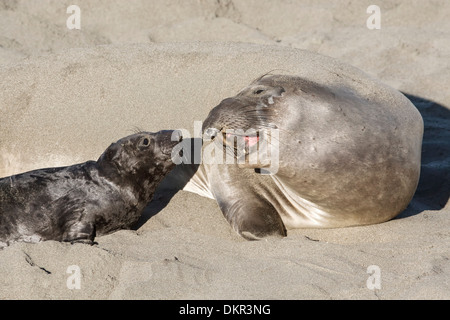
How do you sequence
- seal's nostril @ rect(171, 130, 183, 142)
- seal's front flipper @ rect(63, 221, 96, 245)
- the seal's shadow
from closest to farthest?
seal's front flipper @ rect(63, 221, 96, 245) → seal's nostril @ rect(171, 130, 183, 142) → the seal's shadow

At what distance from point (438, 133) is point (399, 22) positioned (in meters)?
2.20

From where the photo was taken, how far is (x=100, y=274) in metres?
3.42

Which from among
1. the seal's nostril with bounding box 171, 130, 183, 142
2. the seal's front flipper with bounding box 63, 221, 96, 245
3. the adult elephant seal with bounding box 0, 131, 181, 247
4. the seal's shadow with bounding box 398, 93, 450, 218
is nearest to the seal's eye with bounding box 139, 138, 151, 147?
the adult elephant seal with bounding box 0, 131, 181, 247

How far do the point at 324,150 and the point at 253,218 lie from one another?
591mm

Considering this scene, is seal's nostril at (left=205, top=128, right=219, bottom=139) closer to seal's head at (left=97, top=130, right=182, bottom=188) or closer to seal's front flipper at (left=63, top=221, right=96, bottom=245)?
seal's head at (left=97, top=130, right=182, bottom=188)

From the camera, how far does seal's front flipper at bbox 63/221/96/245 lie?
4071 mm

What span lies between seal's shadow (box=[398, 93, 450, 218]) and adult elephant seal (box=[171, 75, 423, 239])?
469 mm

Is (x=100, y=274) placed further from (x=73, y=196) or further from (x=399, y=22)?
(x=399, y=22)

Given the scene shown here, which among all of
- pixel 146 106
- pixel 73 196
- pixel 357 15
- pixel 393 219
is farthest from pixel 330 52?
pixel 73 196

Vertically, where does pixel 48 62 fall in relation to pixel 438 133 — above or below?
above

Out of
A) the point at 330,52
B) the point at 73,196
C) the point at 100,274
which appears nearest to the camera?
the point at 100,274

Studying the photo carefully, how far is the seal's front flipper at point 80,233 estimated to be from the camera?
13.4 feet

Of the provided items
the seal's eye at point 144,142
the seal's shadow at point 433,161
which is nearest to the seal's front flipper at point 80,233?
the seal's eye at point 144,142

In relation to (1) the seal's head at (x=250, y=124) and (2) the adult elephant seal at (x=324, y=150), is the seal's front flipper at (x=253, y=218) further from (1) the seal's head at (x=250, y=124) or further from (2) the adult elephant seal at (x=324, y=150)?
(1) the seal's head at (x=250, y=124)
